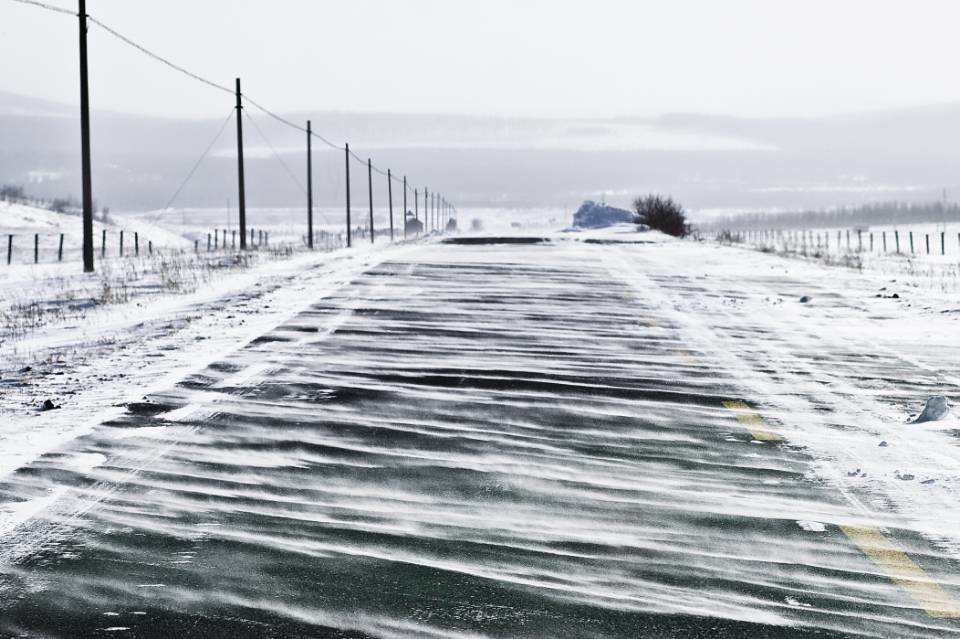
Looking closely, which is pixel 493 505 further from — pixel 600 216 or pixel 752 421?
pixel 600 216

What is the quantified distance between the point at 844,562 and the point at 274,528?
8.27ft

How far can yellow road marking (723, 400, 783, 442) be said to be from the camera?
7.92 meters

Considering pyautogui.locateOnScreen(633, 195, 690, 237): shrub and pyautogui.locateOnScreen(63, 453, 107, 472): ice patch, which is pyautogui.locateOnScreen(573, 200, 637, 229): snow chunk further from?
pyautogui.locateOnScreen(63, 453, 107, 472): ice patch

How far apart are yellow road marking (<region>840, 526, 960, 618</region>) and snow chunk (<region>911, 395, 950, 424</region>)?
10.1ft

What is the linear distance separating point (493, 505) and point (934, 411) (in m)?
3.93

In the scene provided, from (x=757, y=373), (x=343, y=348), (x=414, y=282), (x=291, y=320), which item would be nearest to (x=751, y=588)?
(x=757, y=373)

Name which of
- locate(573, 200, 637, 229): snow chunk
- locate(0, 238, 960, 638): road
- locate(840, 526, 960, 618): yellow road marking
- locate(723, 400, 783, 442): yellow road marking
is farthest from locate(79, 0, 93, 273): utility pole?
locate(573, 200, 637, 229): snow chunk

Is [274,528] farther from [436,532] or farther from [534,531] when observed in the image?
[534,531]

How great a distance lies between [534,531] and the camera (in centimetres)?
568

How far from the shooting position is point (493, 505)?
6.16 meters

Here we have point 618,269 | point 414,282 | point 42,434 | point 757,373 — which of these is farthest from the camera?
point 618,269

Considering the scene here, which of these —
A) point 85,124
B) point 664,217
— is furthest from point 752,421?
point 664,217

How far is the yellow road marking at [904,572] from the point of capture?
15.2ft

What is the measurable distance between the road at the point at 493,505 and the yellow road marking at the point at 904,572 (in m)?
0.02
